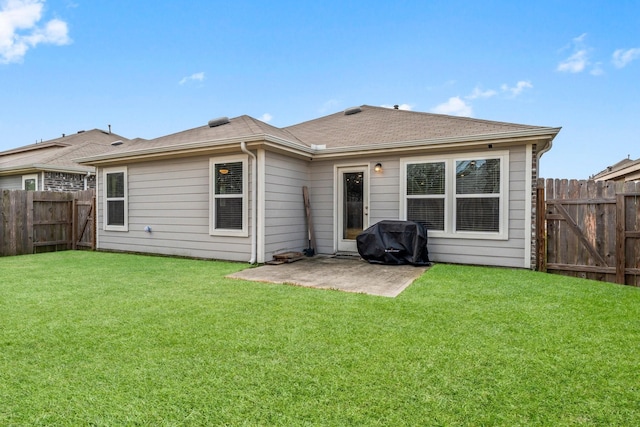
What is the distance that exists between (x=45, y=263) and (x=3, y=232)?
2378 millimetres

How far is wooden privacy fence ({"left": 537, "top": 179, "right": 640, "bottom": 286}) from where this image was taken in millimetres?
5277

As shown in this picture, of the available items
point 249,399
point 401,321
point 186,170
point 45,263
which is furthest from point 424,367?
point 45,263

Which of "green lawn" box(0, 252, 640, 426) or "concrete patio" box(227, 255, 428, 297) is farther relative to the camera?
"concrete patio" box(227, 255, 428, 297)

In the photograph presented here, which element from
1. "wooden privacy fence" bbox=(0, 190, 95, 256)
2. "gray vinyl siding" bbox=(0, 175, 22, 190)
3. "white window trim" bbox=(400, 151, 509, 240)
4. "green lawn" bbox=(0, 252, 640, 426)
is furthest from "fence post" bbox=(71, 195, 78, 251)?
"white window trim" bbox=(400, 151, 509, 240)

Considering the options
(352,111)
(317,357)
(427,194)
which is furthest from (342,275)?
(352,111)

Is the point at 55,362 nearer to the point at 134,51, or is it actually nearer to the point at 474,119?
the point at 474,119

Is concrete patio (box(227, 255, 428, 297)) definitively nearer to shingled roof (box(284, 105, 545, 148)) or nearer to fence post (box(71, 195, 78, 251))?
shingled roof (box(284, 105, 545, 148))

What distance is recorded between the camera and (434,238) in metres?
6.73

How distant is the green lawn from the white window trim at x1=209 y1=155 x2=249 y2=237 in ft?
7.74

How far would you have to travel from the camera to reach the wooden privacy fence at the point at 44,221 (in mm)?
8164

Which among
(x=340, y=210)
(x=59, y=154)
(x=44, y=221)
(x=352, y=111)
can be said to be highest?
(x=352, y=111)

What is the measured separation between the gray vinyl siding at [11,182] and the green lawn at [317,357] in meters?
10.2

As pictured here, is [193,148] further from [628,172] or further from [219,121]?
[628,172]

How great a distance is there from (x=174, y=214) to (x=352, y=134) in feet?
14.3
